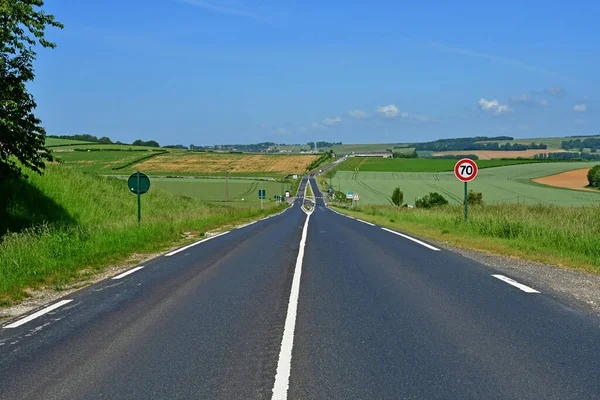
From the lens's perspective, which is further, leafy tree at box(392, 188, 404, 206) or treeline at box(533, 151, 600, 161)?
treeline at box(533, 151, 600, 161)

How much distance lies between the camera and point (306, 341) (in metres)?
6.24

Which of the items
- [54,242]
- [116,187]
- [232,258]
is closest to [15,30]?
[54,242]

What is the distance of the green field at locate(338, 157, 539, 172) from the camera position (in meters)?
143

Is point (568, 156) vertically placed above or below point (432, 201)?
above

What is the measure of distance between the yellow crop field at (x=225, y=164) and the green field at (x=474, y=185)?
Answer: 66.3ft

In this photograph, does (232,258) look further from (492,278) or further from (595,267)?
(595,267)

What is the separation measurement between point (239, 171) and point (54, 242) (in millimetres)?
131740

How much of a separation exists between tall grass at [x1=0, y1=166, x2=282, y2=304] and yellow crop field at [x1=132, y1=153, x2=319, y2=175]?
88.2 m

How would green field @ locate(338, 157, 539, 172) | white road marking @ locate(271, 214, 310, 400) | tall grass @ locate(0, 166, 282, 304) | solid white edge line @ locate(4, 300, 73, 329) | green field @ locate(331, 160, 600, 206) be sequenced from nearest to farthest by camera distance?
white road marking @ locate(271, 214, 310, 400)
solid white edge line @ locate(4, 300, 73, 329)
tall grass @ locate(0, 166, 282, 304)
green field @ locate(331, 160, 600, 206)
green field @ locate(338, 157, 539, 172)

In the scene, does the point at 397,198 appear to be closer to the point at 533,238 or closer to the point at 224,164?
the point at 224,164

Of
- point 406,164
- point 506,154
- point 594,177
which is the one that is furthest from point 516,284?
point 506,154

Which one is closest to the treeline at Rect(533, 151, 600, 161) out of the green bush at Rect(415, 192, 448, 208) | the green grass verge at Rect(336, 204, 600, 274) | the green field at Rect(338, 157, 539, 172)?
the green field at Rect(338, 157, 539, 172)

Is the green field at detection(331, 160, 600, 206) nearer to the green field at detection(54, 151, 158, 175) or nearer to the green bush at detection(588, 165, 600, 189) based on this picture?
the green bush at detection(588, 165, 600, 189)

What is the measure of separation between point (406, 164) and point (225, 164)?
5005cm
